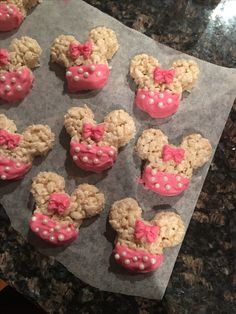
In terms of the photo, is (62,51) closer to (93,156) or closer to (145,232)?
(93,156)

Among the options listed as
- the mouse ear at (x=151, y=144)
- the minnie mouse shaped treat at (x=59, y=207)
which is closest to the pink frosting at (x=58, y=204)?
the minnie mouse shaped treat at (x=59, y=207)

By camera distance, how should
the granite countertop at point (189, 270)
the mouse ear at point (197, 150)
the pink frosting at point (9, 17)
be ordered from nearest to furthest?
1. the granite countertop at point (189, 270)
2. the mouse ear at point (197, 150)
3. the pink frosting at point (9, 17)

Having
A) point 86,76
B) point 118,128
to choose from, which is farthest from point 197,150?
point 86,76

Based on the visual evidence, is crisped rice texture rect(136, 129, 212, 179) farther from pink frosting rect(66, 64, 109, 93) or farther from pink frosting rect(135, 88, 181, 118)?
pink frosting rect(66, 64, 109, 93)

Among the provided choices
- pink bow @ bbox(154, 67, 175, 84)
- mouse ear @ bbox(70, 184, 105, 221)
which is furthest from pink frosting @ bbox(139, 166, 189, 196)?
pink bow @ bbox(154, 67, 175, 84)

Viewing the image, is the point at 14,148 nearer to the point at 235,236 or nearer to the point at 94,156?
the point at 94,156

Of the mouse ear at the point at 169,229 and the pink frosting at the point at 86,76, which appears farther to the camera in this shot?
the pink frosting at the point at 86,76

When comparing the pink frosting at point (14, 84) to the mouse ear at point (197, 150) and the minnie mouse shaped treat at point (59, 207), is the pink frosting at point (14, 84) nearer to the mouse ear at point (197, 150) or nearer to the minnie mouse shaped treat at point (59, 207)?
the minnie mouse shaped treat at point (59, 207)
